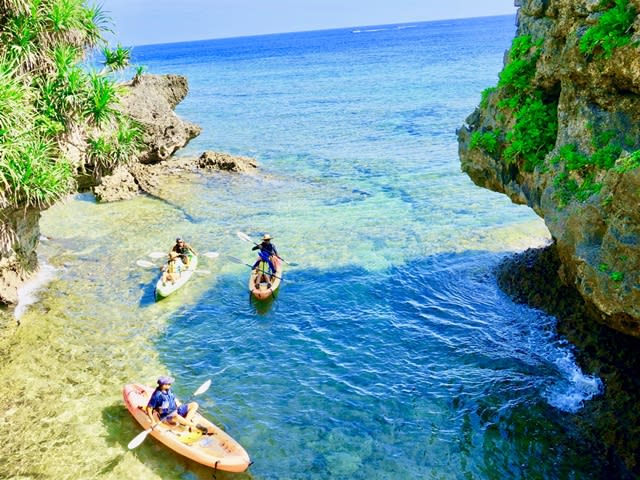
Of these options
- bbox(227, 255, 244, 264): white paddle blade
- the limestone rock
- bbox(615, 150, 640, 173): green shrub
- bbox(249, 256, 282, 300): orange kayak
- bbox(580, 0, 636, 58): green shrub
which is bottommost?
bbox(227, 255, 244, 264): white paddle blade

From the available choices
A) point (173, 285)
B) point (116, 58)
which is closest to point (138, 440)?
point (173, 285)

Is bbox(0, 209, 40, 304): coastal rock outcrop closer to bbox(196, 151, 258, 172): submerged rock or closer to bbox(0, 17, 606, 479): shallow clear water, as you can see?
bbox(0, 17, 606, 479): shallow clear water

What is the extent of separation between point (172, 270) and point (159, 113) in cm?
1227

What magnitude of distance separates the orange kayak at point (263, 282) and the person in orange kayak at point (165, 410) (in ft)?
18.7

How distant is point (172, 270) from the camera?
17.5 meters

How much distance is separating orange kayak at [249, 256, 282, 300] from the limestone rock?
12.1 m

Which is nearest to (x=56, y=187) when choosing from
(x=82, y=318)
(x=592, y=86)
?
(x=82, y=318)

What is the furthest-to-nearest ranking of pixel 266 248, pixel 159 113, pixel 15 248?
pixel 159 113 → pixel 266 248 → pixel 15 248

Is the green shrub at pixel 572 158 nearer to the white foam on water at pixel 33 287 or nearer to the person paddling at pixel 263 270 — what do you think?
the person paddling at pixel 263 270

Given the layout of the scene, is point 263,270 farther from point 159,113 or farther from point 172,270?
point 159,113

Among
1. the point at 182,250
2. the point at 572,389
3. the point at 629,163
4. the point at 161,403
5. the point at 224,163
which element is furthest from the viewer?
the point at 224,163

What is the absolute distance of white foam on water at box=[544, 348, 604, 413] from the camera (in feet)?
38.5

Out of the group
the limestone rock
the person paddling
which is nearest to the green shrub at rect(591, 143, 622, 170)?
the person paddling

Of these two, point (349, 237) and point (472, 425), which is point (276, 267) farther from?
point (472, 425)
